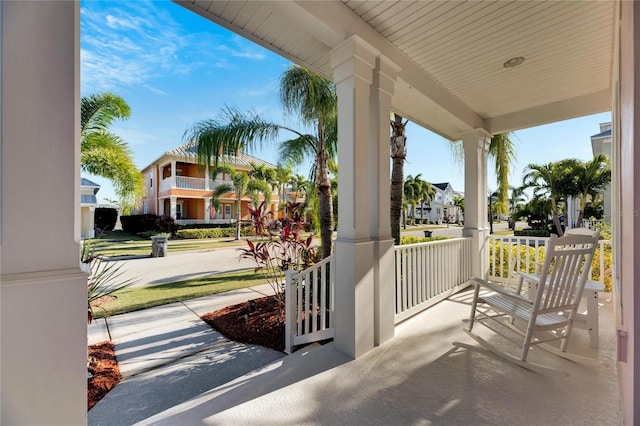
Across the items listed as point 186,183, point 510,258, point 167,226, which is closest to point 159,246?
point 167,226

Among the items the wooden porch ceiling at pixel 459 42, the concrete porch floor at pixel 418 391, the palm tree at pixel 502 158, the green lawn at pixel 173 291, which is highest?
the wooden porch ceiling at pixel 459 42

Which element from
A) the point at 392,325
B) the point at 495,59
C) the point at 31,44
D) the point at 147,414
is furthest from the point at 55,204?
the point at 495,59

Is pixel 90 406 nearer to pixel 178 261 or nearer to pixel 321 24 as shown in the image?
pixel 321 24

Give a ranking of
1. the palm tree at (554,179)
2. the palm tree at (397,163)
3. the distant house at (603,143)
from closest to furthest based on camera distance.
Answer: the palm tree at (397,163) → the distant house at (603,143) → the palm tree at (554,179)

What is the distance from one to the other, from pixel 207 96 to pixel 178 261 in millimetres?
5928

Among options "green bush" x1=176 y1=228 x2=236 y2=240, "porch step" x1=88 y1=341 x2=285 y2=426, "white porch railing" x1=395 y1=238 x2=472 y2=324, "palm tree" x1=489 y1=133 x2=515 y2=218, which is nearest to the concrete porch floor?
"porch step" x1=88 y1=341 x2=285 y2=426

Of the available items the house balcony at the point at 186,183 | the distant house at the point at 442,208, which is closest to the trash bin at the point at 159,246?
the house balcony at the point at 186,183

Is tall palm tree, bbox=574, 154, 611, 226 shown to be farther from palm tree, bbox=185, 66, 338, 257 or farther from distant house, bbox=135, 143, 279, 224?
distant house, bbox=135, 143, 279, 224

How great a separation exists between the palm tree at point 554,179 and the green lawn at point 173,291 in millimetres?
15461

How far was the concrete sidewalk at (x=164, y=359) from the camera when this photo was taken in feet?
7.52

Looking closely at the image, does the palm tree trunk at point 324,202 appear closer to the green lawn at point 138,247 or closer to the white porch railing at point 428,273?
the white porch railing at point 428,273

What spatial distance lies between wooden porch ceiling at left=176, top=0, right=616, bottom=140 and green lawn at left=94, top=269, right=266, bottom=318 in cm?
485

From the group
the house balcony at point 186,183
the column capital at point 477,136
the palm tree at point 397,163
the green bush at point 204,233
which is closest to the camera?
the column capital at point 477,136

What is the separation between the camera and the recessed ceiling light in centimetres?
332
